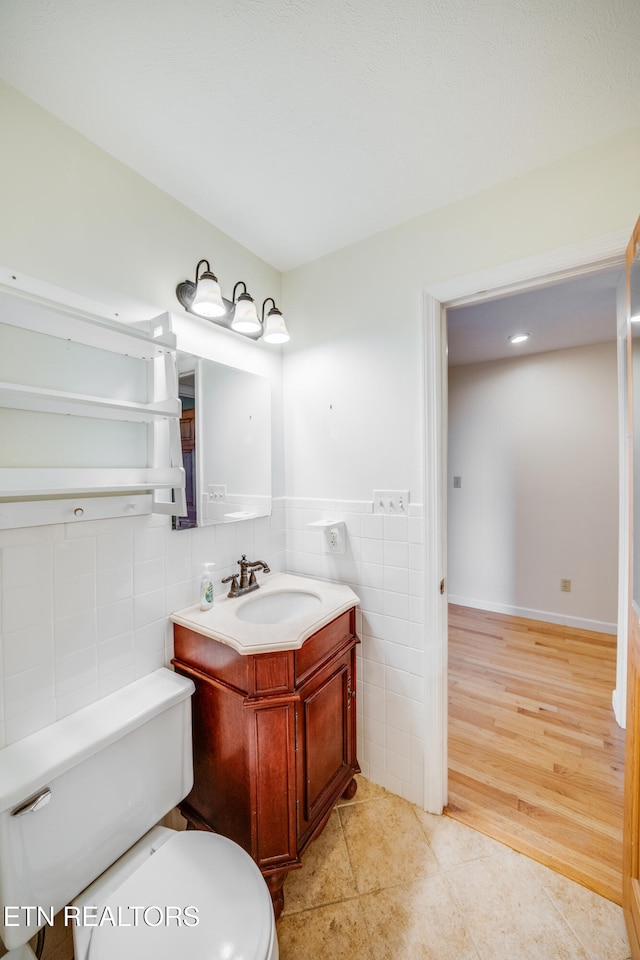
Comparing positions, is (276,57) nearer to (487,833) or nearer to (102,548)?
(102,548)

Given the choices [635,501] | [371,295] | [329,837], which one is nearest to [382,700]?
[329,837]

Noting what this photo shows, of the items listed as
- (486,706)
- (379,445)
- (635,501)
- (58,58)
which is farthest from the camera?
(486,706)

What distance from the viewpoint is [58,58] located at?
2.88 ft

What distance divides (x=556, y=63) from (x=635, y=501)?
45.8 inches

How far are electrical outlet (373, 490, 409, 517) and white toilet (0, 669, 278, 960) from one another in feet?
3.34

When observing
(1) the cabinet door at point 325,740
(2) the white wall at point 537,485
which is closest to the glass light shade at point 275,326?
(1) the cabinet door at point 325,740

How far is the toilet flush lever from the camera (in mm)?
782

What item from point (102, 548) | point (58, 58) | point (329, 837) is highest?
point (58, 58)

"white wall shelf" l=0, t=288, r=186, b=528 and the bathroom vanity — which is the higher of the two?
"white wall shelf" l=0, t=288, r=186, b=528

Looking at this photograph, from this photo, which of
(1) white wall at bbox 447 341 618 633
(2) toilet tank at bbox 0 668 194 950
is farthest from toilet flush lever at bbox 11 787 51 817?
(1) white wall at bbox 447 341 618 633

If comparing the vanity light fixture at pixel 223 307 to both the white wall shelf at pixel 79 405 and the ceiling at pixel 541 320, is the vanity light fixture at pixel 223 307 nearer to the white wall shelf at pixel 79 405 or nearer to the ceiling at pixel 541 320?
the white wall shelf at pixel 79 405

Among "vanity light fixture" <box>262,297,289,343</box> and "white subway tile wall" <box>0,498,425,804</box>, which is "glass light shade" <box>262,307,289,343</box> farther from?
"white subway tile wall" <box>0,498,425,804</box>

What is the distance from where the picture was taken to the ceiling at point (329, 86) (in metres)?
0.81

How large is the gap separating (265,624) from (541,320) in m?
2.69
